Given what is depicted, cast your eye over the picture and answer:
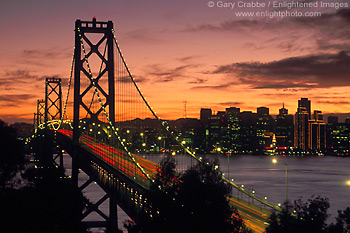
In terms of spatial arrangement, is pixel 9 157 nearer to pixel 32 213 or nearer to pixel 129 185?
pixel 32 213

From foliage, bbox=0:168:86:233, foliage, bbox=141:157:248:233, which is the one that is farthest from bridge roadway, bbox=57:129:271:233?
foliage, bbox=0:168:86:233

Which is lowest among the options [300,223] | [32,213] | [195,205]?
[300,223]

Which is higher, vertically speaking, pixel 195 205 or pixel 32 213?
pixel 32 213

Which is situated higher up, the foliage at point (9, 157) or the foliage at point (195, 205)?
the foliage at point (9, 157)

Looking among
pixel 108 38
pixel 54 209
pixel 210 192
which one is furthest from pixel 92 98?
pixel 210 192

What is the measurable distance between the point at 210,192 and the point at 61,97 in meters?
90.7

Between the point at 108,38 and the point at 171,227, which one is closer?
the point at 171,227

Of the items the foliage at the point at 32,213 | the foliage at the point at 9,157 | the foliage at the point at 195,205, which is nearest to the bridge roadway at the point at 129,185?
the foliage at the point at 195,205

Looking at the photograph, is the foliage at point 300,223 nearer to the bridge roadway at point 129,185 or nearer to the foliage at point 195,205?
the foliage at point 195,205

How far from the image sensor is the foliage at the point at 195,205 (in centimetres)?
2388

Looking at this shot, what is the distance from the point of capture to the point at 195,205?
2425 centimetres

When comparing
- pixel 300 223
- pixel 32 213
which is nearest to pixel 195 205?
pixel 300 223

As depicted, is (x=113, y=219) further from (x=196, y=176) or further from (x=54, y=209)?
(x=196, y=176)

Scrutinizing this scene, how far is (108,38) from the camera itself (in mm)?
41188
